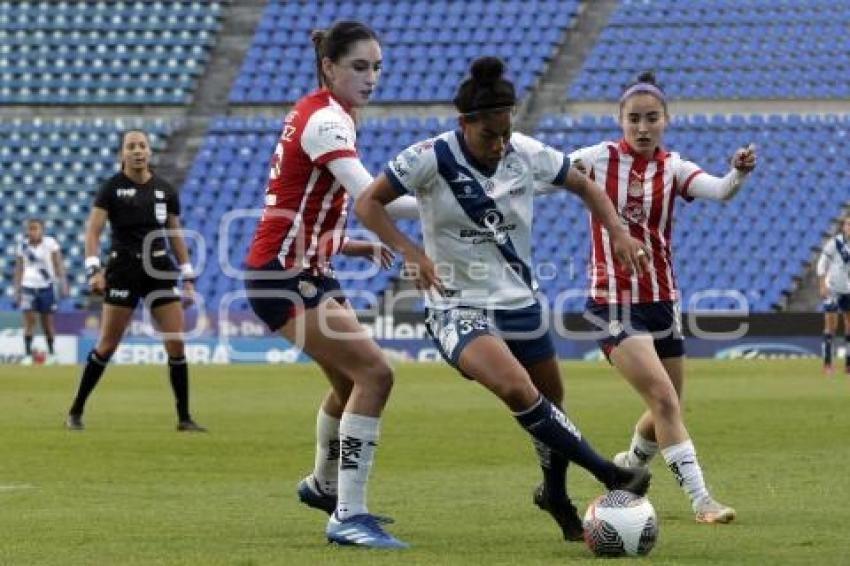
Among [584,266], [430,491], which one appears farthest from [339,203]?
[584,266]

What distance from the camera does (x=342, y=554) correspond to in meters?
8.00

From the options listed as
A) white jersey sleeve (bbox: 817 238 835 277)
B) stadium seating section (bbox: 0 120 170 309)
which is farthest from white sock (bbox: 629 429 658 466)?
stadium seating section (bbox: 0 120 170 309)

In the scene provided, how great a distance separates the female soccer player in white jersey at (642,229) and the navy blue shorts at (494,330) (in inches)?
57.4

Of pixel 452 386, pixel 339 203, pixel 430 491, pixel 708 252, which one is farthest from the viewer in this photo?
pixel 708 252

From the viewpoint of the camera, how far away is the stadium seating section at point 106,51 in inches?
1805

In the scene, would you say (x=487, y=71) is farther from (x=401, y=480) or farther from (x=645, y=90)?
(x=401, y=480)

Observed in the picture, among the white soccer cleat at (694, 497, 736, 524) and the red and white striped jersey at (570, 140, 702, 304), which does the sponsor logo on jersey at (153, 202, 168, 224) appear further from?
the white soccer cleat at (694, 497, 736, 524)

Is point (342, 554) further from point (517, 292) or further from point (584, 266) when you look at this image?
point (584, 266)

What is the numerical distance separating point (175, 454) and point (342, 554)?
6.04 m

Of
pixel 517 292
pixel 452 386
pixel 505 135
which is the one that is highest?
pixel 505 135

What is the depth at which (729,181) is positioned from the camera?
9.76m

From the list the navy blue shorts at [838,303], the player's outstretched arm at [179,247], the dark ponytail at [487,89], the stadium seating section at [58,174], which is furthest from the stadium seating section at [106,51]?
the dark ponytail at [487,89]

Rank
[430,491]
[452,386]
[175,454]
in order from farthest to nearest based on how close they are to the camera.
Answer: [452,386], [175,454], [430,491]

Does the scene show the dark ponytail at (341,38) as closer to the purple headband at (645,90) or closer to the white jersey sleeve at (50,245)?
the purple headband at (645,90)
